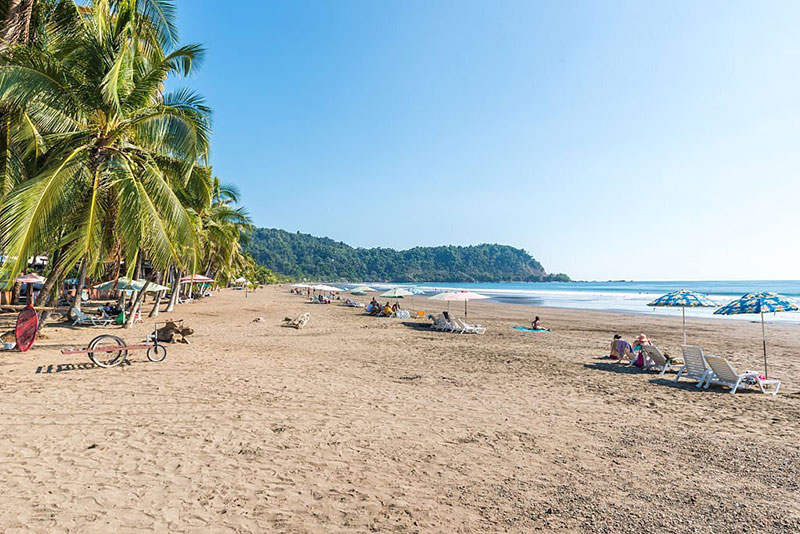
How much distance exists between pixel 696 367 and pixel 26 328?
14.1 meters

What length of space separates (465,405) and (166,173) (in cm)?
911

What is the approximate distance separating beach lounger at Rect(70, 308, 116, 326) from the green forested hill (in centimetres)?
13243

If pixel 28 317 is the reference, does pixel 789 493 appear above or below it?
below

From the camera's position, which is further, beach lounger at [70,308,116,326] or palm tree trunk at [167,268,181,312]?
palm tree trunk at [167,268,181,312]

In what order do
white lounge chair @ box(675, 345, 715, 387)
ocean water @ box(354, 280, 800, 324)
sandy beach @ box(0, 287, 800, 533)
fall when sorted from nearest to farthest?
sandy beach @ box(0, 287, 800, 533) < white lounge chair @ box(675, 345, 715, 387) < ocean water @ box(354, 280, 800, 324)

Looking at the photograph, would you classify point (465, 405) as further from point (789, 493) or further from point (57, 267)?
point (57, 267)

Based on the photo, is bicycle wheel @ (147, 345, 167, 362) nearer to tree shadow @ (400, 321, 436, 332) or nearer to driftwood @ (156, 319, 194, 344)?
driftwood @ (156, 319, 194, 344)

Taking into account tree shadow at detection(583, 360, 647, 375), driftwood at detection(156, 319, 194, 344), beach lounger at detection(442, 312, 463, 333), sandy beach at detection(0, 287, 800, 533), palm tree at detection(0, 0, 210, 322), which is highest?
palm tree at detection(0, 0, 210, 322)

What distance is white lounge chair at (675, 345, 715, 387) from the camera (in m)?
8.25

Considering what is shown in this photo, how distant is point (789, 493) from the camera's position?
400cm

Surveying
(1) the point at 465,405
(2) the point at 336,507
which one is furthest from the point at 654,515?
(1) the point at 465,405

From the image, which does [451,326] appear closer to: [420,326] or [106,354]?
[420,326]

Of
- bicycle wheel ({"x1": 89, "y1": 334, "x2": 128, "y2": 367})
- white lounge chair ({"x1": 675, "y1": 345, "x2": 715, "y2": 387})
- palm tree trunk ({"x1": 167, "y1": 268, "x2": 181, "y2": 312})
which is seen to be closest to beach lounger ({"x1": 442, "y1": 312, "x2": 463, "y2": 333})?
white lounge chair ({"x1": 675, "y1": 345, "x2": 715, "y2": 387})

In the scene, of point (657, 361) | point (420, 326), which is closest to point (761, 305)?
point (657, 361)
